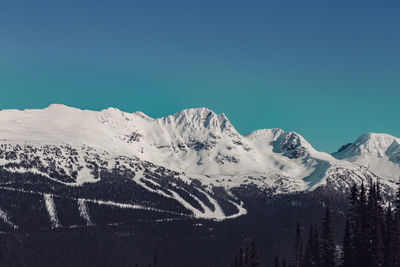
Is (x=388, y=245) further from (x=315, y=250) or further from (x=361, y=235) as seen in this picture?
(x=315, y=250)

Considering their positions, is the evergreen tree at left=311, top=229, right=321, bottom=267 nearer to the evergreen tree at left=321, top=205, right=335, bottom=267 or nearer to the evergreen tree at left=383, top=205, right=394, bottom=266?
the evergreen tree at left=321, top=205, right=335, bottom=267

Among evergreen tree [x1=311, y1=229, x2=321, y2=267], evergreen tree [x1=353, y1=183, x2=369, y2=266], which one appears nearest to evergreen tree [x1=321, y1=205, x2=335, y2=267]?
evergreen tree [x1=311, y1=229, x2=321, y2=267]

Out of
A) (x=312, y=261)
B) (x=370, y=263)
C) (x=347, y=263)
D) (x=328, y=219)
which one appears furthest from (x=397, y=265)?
(x=312, y=261)

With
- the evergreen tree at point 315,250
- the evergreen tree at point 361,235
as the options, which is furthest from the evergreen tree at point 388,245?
the evergreen tree at point 315,250

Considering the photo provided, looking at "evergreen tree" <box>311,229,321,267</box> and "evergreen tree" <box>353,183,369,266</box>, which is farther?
"evergreen tree" <box>311,229,321,267</box>

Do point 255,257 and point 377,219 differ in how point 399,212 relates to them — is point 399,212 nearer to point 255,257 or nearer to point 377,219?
point 377,219

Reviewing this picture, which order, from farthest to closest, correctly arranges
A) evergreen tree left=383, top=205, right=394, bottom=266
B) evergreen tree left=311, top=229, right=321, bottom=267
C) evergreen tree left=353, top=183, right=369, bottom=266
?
evergreen tree left=311, top=229, right=321, bottom=267 → evergreen tree left=353, top=183, right=369, bottom=266 → evergreen tree left=383, top=205, right=394, bottom=266

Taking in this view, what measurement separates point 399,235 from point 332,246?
31.4 metres

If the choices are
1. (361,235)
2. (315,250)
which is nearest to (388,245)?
(361,235)

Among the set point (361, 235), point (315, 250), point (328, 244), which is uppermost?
point (315, 250)

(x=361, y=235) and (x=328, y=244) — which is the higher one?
(x=328, y=244)

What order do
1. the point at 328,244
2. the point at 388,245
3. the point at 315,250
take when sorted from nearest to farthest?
1. the point at 388,245
2. the point at 328,244
3. the point at 315,250

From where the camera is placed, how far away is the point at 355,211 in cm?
14538

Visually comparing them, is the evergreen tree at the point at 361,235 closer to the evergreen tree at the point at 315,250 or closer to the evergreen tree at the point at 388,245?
the evergreen tree at the point at 388,245
